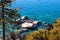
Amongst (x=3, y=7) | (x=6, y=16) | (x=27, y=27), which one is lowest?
(x=27, y=27)

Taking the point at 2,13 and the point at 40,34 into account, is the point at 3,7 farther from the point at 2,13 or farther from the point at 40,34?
the point at 40,34

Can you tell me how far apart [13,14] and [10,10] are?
45cm

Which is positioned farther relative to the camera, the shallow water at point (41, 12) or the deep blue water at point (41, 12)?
the deep blue water at point (41, 12)

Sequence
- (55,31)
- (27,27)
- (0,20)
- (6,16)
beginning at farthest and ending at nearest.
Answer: (27,27) < (6,16) < (0,20) < (55,31)

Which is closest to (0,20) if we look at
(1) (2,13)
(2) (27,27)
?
(1) (2,13)

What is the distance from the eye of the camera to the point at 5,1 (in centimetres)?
1952

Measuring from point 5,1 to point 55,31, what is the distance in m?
5.77

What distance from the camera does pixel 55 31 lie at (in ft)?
51.8

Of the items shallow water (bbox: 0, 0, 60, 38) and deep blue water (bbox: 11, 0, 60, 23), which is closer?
shallow water (bbox: 0, 0, 60, 38)

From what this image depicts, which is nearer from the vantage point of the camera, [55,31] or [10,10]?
[55,31]

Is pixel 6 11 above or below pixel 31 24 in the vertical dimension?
above

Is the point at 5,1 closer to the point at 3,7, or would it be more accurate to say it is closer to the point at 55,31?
the point at 3,7

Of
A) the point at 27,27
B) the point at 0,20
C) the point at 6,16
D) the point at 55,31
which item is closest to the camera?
the point at 55,31

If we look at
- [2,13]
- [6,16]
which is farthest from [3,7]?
[6,16]
